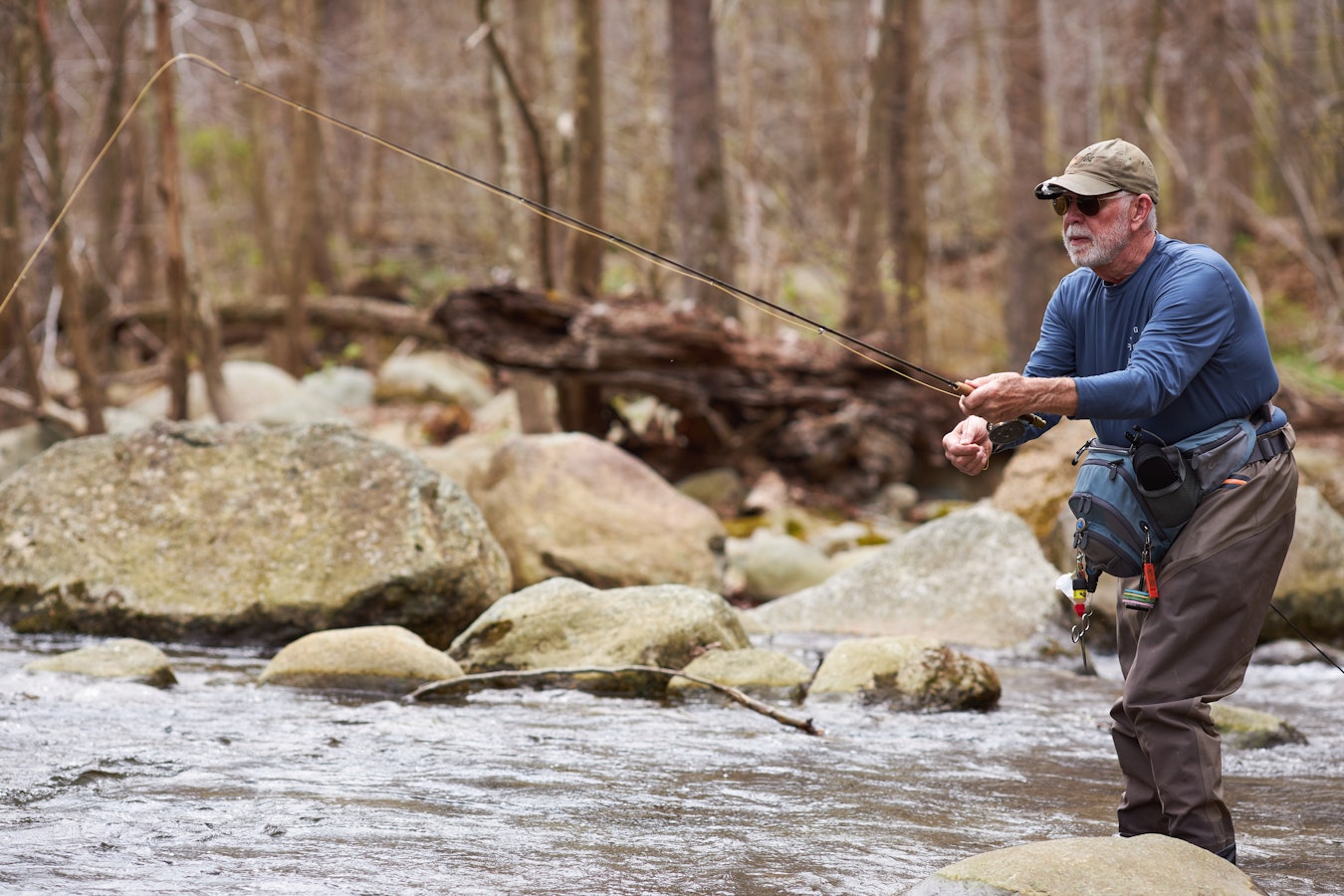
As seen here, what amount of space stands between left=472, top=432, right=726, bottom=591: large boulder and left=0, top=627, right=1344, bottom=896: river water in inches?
106

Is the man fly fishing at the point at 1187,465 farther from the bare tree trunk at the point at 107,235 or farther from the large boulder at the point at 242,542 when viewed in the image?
the bare tree trunk at the point at 107,235

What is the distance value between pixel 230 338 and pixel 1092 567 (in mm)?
19320

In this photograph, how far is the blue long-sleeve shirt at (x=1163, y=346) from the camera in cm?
346

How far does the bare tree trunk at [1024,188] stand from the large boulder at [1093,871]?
13838 millimetres

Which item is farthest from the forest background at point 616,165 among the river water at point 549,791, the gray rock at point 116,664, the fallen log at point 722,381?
the river water at point 549,791

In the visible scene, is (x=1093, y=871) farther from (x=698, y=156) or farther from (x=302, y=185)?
(x=302, y=185)

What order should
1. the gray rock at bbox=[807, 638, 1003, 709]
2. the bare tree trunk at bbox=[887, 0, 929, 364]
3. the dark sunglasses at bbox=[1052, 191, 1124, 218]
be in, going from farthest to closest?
the bare tree trunk at bbox=[887, 0, 929, 364]
the gray rock at bbox=[807, 638, 1003, 709]
the dark sunglasses at bbox=[1052, 191, 1124, 218]

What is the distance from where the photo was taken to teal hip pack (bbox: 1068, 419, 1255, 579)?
146 inches

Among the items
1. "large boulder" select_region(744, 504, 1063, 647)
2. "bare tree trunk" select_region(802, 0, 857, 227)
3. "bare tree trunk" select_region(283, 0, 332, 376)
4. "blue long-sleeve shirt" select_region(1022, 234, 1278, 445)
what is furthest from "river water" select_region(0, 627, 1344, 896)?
"bare tree trunk" select_region(802, 0, 857, 227)

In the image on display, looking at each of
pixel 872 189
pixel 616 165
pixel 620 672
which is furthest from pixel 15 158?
pixel 616 165

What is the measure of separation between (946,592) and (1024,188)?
35.0 ft

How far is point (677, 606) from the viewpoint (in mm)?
7195

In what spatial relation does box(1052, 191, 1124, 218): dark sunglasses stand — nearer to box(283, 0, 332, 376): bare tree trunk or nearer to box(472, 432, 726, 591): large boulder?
box(472, 432, 726, 591): large boulder

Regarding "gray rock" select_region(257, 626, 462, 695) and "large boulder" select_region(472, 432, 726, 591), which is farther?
"large boulder" select_region(472, 432, 726, 591)
